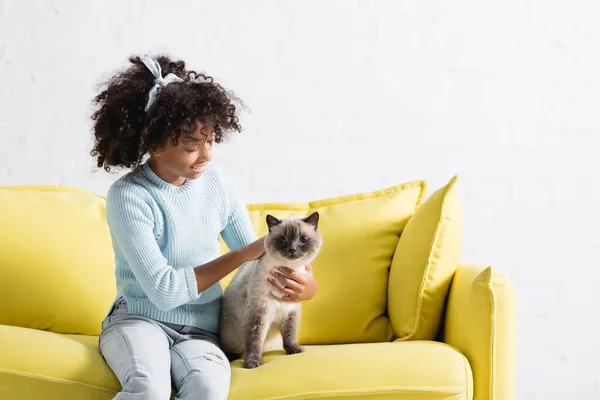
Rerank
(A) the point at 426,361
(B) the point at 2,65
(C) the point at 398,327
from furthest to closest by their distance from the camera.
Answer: (B) the point at 2,65 → (C) the point at 398,327 → (A) the point at 426,361

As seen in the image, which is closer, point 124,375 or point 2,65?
point 124,375

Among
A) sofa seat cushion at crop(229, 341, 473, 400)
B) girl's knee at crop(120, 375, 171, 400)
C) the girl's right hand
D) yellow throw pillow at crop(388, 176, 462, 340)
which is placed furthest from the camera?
yellow throw pillow at crop(388, 176, 462, 340)

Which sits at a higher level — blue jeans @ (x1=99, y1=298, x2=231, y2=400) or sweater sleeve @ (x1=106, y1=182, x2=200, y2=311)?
sweater sleeve @ (x1=106, y1=182, x2=200, y2=311)

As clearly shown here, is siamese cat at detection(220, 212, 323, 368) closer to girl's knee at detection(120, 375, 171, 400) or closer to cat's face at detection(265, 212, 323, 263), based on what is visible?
cat's face at detection(265, 212, 323, 263)

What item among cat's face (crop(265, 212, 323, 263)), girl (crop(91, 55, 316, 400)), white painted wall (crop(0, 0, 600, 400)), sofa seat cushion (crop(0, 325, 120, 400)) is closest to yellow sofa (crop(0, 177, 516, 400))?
sofa seat cushion (crop(0, 325, 120, 400))

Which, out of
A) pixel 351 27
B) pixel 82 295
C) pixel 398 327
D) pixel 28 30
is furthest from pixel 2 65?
pixel 398 327

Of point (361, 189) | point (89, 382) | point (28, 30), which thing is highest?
point (28, 30)

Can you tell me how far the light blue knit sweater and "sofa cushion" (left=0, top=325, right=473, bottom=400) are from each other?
19cm

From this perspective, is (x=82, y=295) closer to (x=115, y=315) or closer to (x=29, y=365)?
(x=115, y=315)

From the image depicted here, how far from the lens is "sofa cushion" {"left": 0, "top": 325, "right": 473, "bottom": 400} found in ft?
5.90

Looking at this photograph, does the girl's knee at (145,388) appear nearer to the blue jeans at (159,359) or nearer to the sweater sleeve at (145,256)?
the blue jeans at (159,359)

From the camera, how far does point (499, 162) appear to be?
3141mm

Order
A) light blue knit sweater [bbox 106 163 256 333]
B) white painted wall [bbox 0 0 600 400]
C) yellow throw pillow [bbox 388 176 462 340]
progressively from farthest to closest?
white painted wall [bbox 0 0 600 400]
yellow throw pillow [bbox 388 176 462 340]
light blue knit sweater [bbox 106 163 256 333]

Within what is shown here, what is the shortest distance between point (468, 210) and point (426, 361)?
1.31 meters
